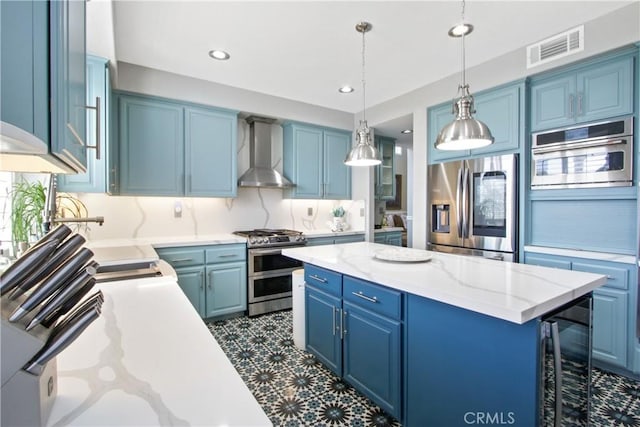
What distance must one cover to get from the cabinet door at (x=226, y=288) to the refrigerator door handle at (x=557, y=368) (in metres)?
2.80

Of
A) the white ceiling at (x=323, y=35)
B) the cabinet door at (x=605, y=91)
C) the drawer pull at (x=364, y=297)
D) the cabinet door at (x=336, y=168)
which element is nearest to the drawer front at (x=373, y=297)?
the drawer pull at (x=364, y=297)

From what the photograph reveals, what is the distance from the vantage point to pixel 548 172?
2.66 metres

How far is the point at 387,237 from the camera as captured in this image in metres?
4.89

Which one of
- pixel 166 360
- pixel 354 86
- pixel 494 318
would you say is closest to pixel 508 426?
pixel 494 318

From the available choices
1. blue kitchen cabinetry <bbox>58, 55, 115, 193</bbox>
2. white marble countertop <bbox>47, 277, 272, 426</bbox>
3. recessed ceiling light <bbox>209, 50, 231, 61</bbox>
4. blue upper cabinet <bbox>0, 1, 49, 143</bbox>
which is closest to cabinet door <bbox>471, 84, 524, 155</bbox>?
recessed ceiling light <bbox>209, 50, 231, 61</bbox>

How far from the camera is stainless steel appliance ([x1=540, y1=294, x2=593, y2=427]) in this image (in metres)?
1.20

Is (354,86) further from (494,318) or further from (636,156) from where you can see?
(494,318)

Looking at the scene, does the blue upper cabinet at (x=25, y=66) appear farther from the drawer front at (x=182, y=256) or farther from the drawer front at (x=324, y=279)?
the drawer front at (x=182, y=256)

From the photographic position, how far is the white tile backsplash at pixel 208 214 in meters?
3.18

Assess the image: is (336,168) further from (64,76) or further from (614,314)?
Answer: (64,76)

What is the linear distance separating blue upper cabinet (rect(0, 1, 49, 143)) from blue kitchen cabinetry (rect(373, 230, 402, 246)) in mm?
4335

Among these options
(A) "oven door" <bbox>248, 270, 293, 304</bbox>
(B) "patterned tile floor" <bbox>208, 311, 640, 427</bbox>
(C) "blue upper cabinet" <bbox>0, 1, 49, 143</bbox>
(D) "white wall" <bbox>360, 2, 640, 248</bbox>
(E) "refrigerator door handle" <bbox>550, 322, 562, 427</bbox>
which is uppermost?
(D) "white wall" <bbox>360, 2, 640, 248</bbox>

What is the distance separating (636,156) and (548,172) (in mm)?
547

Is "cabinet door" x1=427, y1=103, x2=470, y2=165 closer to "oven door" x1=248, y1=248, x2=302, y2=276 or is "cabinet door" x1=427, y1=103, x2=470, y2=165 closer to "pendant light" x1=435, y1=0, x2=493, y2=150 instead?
"pendant light" x1=435, y1=0, x2=493, y2=150
